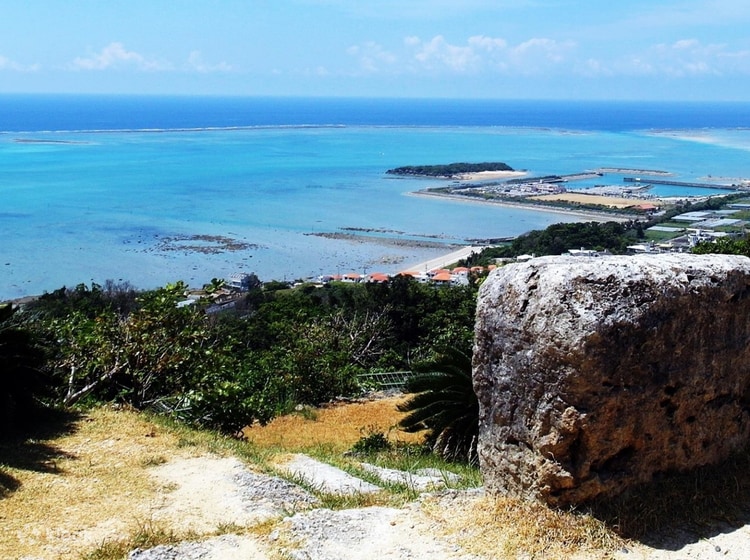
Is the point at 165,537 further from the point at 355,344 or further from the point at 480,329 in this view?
the point at 355,344

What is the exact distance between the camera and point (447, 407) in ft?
34.9

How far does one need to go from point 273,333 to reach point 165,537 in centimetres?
1749

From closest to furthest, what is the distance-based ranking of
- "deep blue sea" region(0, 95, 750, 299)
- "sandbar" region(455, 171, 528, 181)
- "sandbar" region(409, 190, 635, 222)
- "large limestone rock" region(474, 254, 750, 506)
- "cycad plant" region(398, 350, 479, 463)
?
"large limestone rock" region(474, 254, 750, 506), "cycad plant" region(398, 350, 479, 463), "deep blue sea" region(0, 95, 750, 299), "sandbar" region(409, 190, 635, 222), "sandbar" region(455, 171, 528, 181)

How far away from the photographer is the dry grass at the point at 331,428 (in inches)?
457

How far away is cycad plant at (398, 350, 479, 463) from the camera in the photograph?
1038 cm

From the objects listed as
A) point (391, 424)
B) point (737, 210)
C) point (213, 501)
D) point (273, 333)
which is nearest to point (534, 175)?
point (737, 210)

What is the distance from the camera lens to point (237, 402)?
37.4 feet

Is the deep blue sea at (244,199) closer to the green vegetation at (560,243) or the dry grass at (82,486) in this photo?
the green vegetation at (560,243)

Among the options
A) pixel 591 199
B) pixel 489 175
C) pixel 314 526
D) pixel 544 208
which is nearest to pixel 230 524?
pixel 314 526

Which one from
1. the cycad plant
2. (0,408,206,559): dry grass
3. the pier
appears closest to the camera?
(0,408,206,559): dry grass

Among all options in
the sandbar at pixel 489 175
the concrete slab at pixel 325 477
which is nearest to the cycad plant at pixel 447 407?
the concrete slab at pixel 325 477

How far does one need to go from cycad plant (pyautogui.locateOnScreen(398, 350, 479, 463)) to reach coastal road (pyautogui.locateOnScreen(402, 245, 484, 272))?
39929 millimetres

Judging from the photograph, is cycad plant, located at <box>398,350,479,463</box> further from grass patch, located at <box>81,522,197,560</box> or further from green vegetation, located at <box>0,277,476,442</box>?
grass patch, located at <box>81,522,197,560</box>

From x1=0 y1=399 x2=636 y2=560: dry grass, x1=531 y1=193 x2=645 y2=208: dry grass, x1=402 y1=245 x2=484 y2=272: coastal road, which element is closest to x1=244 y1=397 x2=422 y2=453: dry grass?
x1=0 y1=399 x2=636 y2=560: dry grass
